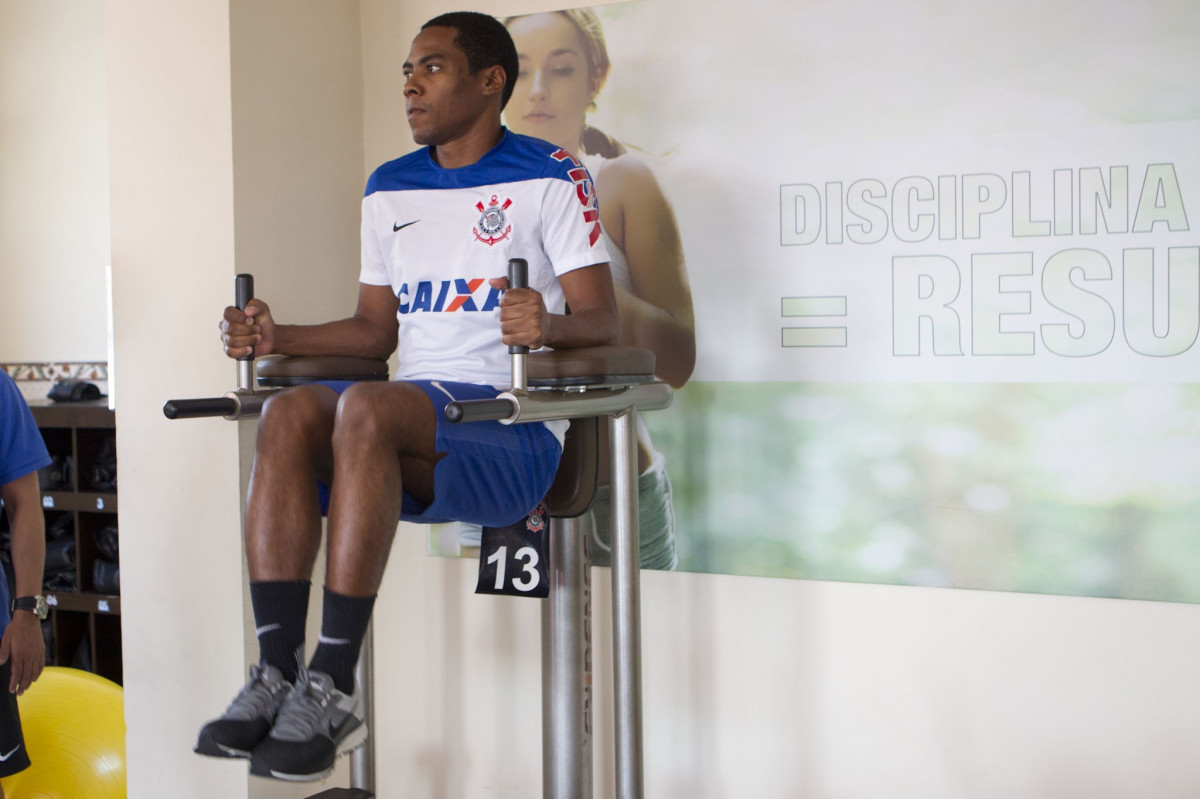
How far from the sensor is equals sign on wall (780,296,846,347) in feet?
7.59

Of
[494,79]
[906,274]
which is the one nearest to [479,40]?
[494,79]

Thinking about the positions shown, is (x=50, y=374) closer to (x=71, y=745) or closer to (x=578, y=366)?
(x=71, y=745)

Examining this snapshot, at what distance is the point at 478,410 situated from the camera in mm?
1372

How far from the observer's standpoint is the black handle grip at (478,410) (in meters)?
1.33

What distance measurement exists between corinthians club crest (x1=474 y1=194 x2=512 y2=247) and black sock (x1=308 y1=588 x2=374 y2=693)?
0.80 meters

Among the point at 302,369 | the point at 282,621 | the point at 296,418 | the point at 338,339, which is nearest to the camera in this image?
the point at 282,621

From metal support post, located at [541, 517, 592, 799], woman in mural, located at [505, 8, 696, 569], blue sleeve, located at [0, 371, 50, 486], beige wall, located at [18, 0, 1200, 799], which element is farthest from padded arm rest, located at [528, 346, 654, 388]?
blue sleeve, located at [0, 371, 50, 486]

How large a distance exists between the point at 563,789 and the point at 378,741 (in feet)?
2.88

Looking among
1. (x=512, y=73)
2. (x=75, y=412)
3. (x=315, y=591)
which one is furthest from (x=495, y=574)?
(x=75, y=412)

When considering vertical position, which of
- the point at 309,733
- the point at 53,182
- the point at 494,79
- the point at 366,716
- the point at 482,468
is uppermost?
the point at 53,182

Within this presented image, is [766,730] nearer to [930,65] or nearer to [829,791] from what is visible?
[829,791]

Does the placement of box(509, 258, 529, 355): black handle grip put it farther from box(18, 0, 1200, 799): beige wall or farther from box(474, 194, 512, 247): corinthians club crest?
box(18, 0, 1200, 799): beige wall

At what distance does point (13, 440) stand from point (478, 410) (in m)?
1.17

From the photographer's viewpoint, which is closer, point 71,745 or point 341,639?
point 341,639
